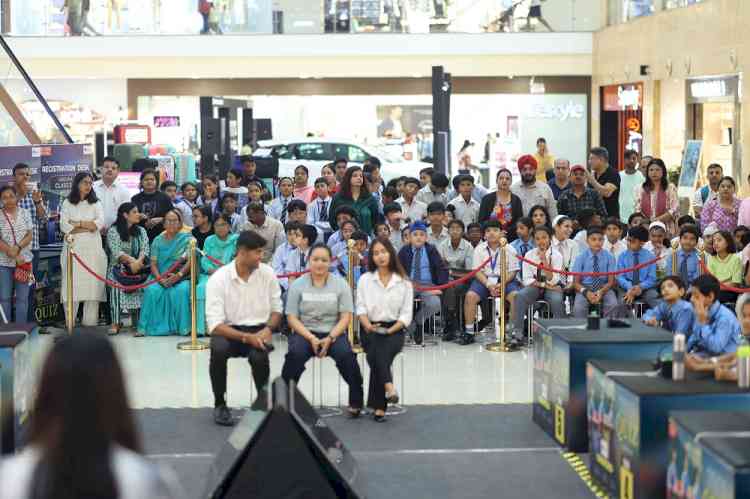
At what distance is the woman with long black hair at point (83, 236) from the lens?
1359 cm

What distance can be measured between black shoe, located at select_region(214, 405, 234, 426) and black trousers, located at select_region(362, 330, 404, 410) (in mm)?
1033

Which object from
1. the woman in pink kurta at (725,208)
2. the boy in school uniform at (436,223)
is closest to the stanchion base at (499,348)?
the boy in school uniform at (436,223)

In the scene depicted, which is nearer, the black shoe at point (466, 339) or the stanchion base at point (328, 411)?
the stanchion base at point (328, 411)

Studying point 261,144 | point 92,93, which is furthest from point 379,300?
point 92,93

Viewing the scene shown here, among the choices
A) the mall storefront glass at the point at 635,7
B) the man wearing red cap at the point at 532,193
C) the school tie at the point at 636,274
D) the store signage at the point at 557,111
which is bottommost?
the school tie at the point at 636,274

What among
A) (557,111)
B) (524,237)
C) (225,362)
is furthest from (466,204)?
(557,111)

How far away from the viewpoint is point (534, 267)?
42.5 feet

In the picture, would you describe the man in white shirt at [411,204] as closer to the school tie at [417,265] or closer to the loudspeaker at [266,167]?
the school tie at [417,265]

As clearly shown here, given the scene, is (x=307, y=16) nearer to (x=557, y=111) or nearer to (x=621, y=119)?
(x=557, y=111)

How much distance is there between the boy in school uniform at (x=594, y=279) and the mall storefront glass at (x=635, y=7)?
8.57 metres

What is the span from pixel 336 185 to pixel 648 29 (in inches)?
317

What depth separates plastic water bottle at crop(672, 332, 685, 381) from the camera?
722 cm

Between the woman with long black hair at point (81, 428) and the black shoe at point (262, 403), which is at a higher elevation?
the woman with long black hair at point (81, 428)

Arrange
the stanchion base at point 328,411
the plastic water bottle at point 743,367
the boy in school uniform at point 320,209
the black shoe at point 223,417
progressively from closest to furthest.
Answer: the plastic water bottle at point 743,367 < the black shoe at point 223,417 < the stanchion base at point 328,411 < the boy in school uniform at point 320,209
